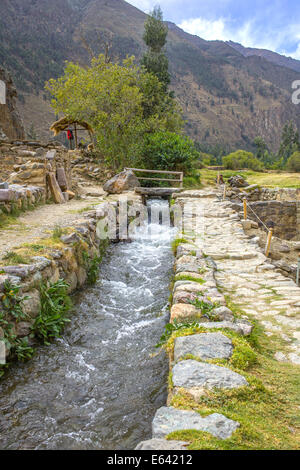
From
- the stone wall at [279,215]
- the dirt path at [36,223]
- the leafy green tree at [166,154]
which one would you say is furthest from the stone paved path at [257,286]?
the leafy green tree at [166,154]

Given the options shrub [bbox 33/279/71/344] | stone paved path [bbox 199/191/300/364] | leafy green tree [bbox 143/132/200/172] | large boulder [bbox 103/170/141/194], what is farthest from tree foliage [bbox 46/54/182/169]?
shrub [bbox 33/279/71/344]

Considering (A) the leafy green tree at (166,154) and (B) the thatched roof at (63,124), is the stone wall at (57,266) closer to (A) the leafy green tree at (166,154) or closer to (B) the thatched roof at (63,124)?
(A) the leafy green tree at (166,154)

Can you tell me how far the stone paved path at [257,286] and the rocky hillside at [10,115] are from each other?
2099 centimetres

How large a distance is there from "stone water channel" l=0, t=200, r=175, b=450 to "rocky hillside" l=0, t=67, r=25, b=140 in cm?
2186

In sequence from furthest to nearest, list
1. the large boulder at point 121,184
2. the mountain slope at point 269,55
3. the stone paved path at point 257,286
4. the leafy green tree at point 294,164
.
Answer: the mountain slope at point 269,55 → the leafy green tree at point 294,164 → the large boulder at point 121,184 → the stone paved path at point 257,286

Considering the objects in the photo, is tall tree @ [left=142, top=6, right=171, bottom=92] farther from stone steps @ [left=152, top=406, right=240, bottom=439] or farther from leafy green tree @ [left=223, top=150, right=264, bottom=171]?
stone steps @ [left=152, top=406, right=240, bottom=439]

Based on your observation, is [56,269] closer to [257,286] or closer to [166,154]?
[257,286]

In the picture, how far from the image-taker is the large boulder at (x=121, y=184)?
11789 mm

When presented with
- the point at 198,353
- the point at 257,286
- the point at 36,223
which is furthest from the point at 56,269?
the point at 257,286

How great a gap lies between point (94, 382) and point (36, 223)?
3701mm

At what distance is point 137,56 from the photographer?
72062mm

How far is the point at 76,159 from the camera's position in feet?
54.4

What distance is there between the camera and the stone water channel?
2230 mm
